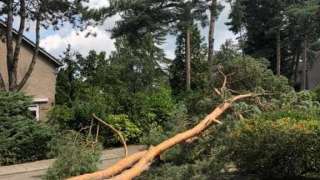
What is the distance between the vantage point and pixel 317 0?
155 ft

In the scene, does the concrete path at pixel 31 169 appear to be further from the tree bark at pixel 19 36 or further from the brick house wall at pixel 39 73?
the brick house wall at pixel 39 73

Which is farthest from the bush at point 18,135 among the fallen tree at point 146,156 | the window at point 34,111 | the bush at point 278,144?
the bush at point 278,144

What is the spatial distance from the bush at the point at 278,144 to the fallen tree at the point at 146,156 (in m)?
0.70

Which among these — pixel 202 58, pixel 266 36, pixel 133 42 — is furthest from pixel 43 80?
pixel 266 36

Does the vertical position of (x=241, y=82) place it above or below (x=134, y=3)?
below

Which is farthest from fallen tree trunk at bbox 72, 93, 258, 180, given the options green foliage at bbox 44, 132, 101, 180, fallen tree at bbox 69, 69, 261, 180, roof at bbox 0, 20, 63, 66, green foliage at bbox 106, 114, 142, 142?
roof at bbox 0, 20, 63, 66

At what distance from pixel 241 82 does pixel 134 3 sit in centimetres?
1817

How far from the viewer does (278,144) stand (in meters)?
9.75

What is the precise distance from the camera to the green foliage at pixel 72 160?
956 centimetres

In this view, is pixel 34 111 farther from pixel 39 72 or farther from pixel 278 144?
pixel 278 144

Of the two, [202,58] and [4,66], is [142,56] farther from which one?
[4,66]

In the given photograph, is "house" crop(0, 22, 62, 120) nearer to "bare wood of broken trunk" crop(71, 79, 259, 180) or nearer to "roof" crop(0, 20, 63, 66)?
"roof" crop(0, 20, 63, 66)

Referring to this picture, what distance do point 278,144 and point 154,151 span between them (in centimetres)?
199

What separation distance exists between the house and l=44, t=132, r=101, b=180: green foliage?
855 inches
